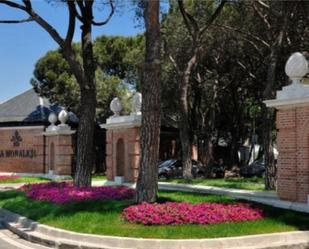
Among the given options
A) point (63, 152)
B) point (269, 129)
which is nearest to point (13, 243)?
point (269, 129)

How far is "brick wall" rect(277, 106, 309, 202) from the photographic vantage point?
14.6 m

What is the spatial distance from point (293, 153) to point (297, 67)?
7.64ft

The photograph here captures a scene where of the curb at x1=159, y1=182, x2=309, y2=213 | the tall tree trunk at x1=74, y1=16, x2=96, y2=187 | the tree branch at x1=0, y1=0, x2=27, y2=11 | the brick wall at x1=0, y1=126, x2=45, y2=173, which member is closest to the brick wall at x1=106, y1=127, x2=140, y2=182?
the curb at x1=159, y1=182, x2=309, y2=213

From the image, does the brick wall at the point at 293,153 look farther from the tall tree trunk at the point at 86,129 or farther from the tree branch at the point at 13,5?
the tree branch at the point at 13,5

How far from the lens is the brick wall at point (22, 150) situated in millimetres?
34656

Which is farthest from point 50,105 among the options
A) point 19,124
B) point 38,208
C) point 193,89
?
point 38,208

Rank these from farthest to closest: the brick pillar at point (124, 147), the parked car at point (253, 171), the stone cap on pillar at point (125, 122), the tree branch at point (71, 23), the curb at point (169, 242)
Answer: the parked car at point (253, 171)
the brick pillar at point (124, 147)
the stone cap on pillar at point (125, 122)
the tree branch at point (71, 23)
the curb at point (169, 242)

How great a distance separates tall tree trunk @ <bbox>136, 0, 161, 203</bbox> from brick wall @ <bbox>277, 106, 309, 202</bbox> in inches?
149

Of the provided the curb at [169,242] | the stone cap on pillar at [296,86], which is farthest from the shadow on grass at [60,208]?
the stone cap on pillar at [296,86]

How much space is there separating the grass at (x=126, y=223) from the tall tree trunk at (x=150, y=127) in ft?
2.55

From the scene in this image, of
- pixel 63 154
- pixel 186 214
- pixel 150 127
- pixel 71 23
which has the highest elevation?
pixel 71 23

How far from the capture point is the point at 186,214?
11953 millimetres

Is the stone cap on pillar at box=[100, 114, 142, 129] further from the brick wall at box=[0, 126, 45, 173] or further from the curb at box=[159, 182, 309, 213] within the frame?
the brick wall at box=[0, 126, 45, 173]

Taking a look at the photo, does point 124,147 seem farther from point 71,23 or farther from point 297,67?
point 297,67
